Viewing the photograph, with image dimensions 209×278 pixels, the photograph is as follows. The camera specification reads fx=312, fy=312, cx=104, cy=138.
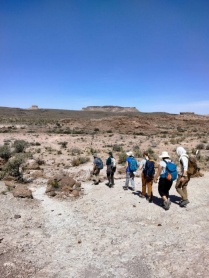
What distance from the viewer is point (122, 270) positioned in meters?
6.26

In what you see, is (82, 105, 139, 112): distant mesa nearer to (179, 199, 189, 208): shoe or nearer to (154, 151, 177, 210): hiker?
(179, 199, 189, 208): shoe

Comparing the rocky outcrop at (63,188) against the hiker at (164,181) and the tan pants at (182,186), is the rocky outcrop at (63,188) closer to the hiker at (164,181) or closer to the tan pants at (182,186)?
the hiker at (164,181)

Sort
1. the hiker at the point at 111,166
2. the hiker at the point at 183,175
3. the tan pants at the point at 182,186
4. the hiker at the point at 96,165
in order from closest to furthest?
the hiker at the point at 183,175 → the tan pants at the point at 182,186 → the hiker at the point at 111,166 → the hiker at the point at 96,165

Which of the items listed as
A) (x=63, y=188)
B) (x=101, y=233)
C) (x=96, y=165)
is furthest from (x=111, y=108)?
(x=101, y=233)

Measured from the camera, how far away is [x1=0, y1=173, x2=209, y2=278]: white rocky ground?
632cm

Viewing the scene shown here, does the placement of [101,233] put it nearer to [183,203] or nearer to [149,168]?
[149,168]

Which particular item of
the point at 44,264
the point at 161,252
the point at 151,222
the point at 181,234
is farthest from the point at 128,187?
the point at 44,264

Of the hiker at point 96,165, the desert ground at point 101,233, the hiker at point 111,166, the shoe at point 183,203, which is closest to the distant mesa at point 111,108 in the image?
the hiker at point 96,165

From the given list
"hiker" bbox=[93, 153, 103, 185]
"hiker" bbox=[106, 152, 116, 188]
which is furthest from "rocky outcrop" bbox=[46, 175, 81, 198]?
"hiker" bbox=[106, 152, 116, 188]

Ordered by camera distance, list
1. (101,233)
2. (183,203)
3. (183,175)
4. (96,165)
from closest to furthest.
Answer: (101,233), (183,175), (183,203), (96,165)

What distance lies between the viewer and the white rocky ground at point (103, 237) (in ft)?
20.7

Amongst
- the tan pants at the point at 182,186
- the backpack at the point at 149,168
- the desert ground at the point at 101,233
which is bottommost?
the desert ground at the point at 101,233

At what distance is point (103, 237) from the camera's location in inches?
311

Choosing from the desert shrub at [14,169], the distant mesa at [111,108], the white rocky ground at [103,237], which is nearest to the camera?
the white rocky ground at [103,237]
